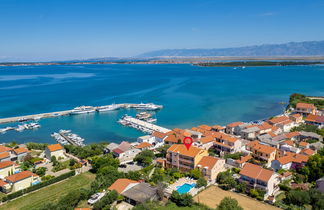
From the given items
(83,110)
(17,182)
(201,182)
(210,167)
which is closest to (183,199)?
(201,182)

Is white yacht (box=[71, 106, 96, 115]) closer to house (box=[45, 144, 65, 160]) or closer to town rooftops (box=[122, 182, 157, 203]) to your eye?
house (box=[45, 144, 65, 160])

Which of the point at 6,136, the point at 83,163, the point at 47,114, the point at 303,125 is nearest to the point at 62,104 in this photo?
the point at 47,114

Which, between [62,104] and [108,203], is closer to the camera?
[108,203]

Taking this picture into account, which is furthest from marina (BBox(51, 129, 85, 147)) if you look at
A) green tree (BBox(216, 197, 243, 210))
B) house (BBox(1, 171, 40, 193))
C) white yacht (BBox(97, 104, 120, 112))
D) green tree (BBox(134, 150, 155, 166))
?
green tree (BBox(216, 197, 243, 210))

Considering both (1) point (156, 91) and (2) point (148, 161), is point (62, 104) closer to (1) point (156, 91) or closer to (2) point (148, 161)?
(1) point (156, 91)

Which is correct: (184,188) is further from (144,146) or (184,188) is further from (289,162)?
(289,162)

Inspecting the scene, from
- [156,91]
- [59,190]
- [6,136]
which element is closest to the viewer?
[59,190]
